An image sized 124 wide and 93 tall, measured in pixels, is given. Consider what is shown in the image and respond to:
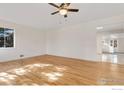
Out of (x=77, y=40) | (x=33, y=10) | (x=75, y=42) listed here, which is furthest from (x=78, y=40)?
(x=33, y=10)

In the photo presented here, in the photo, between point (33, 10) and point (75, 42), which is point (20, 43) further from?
point (75, 42)

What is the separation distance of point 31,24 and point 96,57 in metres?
3.27

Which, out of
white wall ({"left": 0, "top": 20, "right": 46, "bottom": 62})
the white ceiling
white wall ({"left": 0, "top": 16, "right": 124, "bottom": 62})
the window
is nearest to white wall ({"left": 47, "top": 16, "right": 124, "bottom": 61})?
white wall ({"left": 0, "top": 16, "right": 124, "bottom": 62})

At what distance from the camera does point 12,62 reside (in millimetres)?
1180

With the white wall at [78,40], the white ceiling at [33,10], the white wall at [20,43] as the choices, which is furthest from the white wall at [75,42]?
the white wall at [20,43]

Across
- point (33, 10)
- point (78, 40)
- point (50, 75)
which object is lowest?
point (50, 75)

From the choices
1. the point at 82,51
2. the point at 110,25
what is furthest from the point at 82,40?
the point at 110,25

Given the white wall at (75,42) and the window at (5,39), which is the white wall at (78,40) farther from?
the window at (5,39)

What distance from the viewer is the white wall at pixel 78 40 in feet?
14.2

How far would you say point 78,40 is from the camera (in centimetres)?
510

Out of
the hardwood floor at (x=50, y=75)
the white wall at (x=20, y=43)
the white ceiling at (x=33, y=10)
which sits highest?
the white ceiling at (x=33, y=10)

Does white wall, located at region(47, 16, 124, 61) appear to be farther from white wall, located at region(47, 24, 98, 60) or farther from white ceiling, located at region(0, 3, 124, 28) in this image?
white ceiling, located at region(0, 3, 124, 28)

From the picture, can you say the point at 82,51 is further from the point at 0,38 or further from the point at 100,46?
the point at 0,38

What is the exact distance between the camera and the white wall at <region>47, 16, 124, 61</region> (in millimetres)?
4343
